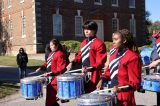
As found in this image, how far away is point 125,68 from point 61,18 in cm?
3114

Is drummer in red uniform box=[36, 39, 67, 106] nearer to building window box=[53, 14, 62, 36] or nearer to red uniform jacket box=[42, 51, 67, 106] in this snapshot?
red uniform jacket box=[42, 51, 67, 106]

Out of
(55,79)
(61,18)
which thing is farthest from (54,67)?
(61,18)

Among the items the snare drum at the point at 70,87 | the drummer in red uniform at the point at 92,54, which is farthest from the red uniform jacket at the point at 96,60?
the snare drum at the point at 70,87

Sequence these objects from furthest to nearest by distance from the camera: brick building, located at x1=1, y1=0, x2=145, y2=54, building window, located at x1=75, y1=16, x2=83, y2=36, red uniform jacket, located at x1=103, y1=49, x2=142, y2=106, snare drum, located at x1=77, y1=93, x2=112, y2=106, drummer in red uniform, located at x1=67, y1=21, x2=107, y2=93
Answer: building window, located at x1=75, y1=16, x2=83, y2=36, brick building, located at x1=1, y1=0, x2=145, y2=54, drummer in red uniform, located at x1=67, y1=21, x2=107, y2=93, red uniform jacket, located at x1=103, y1=49, x2=142, y2=106, snare drum, located at x1=77, y1=93, x2=112, y2=106

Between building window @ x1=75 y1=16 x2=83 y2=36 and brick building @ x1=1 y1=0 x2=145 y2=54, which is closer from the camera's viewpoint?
brick building @ x1=1 y1=0 x2=145 y2=54

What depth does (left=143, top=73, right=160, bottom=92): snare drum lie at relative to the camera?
→ 24.8ft

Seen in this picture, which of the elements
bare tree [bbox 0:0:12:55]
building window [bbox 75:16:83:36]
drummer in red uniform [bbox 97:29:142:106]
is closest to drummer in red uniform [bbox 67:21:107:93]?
drummer in red uniform [bbox 97:29:142:106]

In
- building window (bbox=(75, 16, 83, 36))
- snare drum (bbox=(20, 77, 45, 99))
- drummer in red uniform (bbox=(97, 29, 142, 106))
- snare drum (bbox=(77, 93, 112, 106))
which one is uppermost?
building window (bbox=(75, 16, 83, 36))

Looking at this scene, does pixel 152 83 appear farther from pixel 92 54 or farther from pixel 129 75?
pixel 129 75

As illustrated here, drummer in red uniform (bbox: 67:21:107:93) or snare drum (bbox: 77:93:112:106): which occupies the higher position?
drummer in red uniform (bbox: 67:21:107:93)

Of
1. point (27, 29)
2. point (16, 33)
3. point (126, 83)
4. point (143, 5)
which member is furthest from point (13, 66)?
point (126, 83)

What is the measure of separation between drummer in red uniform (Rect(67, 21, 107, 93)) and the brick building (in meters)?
27.5

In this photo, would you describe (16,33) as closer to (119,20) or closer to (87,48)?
(119,20)

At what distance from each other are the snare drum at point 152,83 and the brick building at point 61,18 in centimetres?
2772
